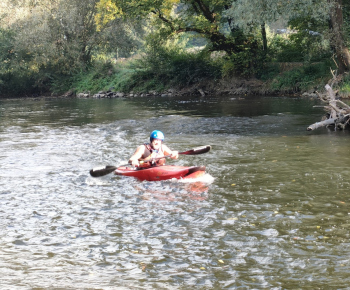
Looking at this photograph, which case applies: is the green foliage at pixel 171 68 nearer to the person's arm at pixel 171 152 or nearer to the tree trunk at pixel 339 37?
the tree trunk at pixel 339 37

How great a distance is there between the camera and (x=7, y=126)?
68.2 ft

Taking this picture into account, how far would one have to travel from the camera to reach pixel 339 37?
24.5m

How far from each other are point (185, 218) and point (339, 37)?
784 inches

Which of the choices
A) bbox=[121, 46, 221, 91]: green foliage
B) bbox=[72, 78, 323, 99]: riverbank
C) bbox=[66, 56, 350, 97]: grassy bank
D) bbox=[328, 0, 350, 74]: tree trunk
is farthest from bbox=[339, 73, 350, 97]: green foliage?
bbox=[121, 46, 221, 91]: green foliage

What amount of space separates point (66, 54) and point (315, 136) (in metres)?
30.0

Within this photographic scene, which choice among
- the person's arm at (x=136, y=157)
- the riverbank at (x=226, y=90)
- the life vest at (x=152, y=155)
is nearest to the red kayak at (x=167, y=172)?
the person's arm at (x=136, y=157)

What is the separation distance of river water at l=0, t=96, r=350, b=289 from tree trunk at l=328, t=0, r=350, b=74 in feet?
37.6

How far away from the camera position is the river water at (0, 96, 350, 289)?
5594mm

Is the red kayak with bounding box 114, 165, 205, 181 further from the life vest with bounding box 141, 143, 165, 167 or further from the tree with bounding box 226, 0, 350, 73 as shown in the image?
the tree with bounding box 226, 0, 350, 73

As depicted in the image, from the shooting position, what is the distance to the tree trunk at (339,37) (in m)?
24.2

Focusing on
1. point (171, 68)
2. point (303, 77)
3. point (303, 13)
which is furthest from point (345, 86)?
point (171, 68)

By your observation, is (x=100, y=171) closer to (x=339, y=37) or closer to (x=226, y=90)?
(x=339, y=37)

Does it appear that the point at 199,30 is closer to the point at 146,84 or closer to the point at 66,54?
the point at 146,84

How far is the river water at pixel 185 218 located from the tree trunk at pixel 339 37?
1146cm
